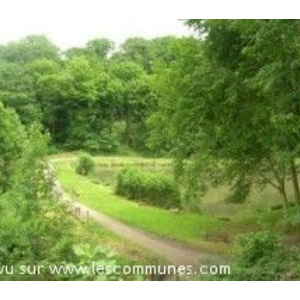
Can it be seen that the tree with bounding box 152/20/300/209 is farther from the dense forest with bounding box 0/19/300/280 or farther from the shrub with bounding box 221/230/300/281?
the shrub with bounding box 221/230/300/281

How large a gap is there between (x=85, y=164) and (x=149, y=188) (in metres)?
3.32

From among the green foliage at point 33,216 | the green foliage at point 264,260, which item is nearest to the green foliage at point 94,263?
the green foliage at point 264,260

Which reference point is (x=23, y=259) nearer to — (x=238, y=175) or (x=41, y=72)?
(x=41, y=72)

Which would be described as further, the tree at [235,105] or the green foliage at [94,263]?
the tree at [235,105]

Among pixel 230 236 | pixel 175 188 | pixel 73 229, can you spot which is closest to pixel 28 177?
pixel 73 229

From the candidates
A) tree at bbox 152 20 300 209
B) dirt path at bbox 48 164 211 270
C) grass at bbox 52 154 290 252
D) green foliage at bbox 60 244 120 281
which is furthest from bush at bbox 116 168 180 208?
green foliage at bbox 60 244 120 281

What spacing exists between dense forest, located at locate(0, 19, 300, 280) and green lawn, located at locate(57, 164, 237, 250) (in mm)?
644

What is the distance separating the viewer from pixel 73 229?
12859mm

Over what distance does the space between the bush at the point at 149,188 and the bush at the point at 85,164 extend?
1.72 metres

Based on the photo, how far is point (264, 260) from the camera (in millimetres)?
10227

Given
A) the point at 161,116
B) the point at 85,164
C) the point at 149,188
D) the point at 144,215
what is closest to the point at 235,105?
the point at 161,116

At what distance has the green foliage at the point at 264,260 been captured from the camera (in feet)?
29.6

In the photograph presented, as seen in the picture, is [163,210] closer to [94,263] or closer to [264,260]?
[264,260]

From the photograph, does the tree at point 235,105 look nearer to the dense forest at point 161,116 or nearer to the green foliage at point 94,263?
the dense forest at point 161,116
